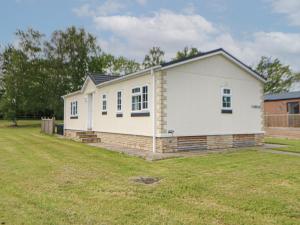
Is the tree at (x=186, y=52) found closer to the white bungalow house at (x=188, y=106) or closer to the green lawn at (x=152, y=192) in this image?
the white bungalow house at (x=188, y=106)

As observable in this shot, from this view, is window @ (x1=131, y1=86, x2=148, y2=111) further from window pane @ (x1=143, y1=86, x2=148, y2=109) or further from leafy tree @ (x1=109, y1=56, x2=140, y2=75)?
leafy tree @ (x1=109, y1=56, x2=140, y2=75)

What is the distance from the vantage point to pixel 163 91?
11688 mm

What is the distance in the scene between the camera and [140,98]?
42.7ft

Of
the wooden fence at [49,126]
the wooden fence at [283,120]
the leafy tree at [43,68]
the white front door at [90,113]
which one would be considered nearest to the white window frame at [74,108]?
the wooden fence at [49,126]

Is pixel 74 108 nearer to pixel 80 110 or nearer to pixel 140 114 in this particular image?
pixel 80 110

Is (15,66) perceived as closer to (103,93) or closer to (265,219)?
(103,93)

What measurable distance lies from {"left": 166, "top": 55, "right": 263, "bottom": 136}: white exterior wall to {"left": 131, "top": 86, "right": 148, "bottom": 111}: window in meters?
1.22

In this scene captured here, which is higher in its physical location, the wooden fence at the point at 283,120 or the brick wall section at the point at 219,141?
the wooden fence at the point at 283,120

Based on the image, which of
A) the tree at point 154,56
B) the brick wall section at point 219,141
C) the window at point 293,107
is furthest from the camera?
the tree at point 154,56

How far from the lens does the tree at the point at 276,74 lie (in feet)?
154

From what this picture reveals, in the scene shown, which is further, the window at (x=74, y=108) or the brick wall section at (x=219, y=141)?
the window at (x=74, y=108)

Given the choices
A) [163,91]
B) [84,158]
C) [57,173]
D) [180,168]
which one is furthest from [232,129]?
[57,173]

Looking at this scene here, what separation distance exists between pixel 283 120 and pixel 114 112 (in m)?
15.5

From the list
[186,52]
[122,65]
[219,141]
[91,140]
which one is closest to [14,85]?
[122,65]
